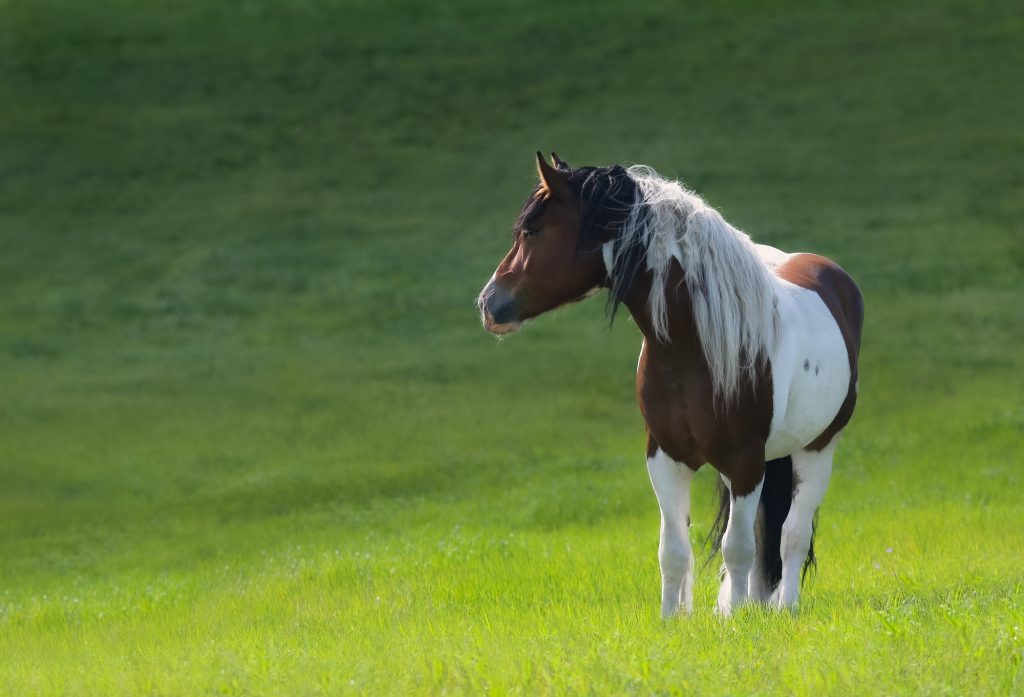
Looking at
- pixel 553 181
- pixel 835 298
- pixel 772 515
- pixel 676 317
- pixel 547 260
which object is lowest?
pixel 772 515

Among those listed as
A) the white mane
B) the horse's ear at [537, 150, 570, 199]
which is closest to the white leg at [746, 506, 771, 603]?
the white mane

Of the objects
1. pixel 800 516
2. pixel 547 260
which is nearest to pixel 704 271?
pixel 547 260

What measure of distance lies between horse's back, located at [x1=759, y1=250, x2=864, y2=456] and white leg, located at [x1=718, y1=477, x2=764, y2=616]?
0.48 m

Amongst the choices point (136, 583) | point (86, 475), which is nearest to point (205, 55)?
point (86, 475)

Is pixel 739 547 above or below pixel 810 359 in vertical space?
below

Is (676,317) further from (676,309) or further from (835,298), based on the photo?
(835,298)

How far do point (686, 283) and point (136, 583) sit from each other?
7844 millimetres

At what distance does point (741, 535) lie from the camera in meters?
7.26

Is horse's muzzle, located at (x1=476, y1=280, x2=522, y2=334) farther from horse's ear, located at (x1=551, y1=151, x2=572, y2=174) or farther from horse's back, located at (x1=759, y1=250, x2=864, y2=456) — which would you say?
horse's back, located at (x1=759, y1=250, x2=864, y2=456)

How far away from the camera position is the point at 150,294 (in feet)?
88.6

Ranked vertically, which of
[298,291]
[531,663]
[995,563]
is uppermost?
[531,663]

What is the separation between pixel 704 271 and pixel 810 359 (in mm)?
1109

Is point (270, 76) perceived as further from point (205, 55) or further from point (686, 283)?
point (686, 283)

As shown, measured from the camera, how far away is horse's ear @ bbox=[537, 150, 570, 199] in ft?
22.7
